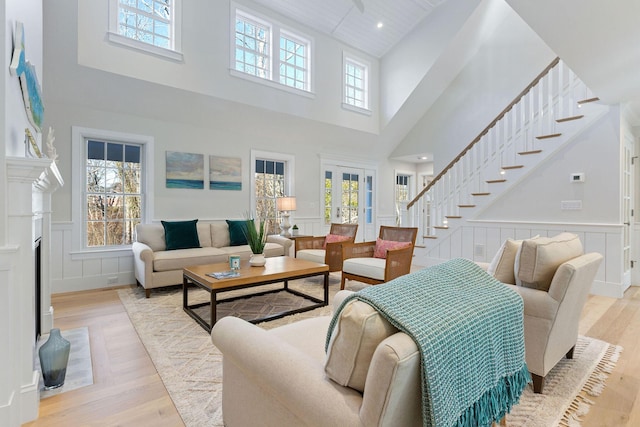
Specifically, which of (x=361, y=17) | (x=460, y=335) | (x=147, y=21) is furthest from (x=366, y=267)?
(x=361, y=17)

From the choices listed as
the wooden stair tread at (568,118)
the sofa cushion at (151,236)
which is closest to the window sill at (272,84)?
the sofa cushion at (151,236)

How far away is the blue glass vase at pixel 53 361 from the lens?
188 centimetres

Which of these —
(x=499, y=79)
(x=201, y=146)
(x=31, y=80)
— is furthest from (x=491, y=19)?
(x=31, y=80)

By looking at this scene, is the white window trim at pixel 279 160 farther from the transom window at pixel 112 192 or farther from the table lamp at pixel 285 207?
the transom window at pixel 112 192

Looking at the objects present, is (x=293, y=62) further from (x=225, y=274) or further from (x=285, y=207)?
(x=225, y=274)

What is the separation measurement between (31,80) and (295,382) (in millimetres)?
2679

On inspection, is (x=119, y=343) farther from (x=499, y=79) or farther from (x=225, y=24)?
(x=499, y=79)

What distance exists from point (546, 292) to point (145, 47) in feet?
15.5

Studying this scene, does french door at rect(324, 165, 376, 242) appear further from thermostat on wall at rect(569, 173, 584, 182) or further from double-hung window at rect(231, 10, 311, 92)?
thermostat on wall at rect(569, 173, 584, 182)

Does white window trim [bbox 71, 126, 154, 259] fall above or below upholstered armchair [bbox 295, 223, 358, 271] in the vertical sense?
above

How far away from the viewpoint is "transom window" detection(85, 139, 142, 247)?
423 centimetres

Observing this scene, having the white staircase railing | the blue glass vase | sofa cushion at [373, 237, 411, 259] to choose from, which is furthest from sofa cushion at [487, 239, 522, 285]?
the white staircase railing

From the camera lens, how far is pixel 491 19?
5.98 m

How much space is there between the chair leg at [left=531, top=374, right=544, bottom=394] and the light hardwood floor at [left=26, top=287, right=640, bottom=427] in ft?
0.74
